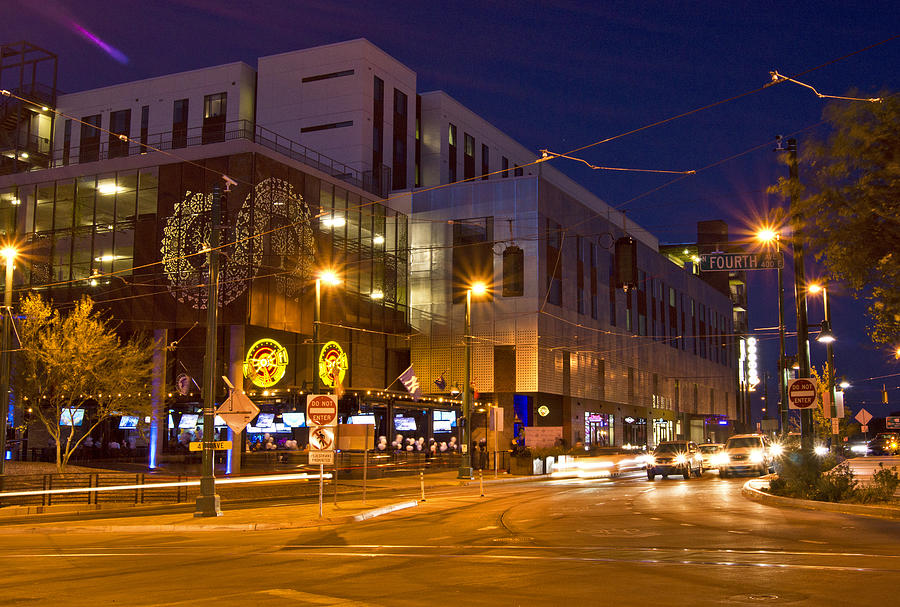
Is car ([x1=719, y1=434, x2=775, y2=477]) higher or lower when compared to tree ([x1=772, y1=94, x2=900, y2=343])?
lower

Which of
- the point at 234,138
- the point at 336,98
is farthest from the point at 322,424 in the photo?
the point at 336,98

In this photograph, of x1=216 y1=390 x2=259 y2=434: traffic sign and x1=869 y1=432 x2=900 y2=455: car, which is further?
x1=869 y1=432 x2=900 y2=455: car

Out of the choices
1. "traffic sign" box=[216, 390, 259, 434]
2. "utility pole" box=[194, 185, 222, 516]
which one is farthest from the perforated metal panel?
"traffic sign" box=[216, 390, 259, 434]

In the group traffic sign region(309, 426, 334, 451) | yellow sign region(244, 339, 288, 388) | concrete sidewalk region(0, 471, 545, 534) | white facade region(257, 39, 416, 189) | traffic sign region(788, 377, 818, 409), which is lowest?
concrete sidewalk region(0, 471, 545, 534)

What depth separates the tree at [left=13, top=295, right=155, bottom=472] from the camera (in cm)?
3559

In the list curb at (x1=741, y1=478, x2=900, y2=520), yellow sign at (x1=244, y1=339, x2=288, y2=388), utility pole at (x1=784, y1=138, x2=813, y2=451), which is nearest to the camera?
curb at (x1=741, y1=478, x2=900, y2=520)

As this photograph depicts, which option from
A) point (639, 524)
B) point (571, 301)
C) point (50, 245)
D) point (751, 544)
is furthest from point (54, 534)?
point (571, 301)

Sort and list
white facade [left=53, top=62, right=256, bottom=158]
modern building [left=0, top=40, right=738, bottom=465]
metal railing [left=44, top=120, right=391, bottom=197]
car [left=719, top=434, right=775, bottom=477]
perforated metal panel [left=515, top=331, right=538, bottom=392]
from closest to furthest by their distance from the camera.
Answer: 1. car [left=719, top=434, right=775, bottom=477]
2. modern building [left=0, top=40, right=738, bottom=465]
3. perforated metal panel [left=515, top=331, right=538, bottom=392]
4. metal railing [left=44, top=120, right=391, bottom=197]
5. white facade [left=53, top=62, right=256, bottom=158]

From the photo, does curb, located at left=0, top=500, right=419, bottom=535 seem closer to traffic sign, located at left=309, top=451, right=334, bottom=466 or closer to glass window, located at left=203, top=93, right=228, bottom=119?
traffic sign, located at left=309, top=451, right=334, bottom=466

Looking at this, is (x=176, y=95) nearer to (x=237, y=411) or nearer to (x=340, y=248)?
(x=340, y=248)

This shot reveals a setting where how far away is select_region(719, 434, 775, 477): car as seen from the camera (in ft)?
126

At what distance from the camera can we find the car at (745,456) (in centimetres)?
3847

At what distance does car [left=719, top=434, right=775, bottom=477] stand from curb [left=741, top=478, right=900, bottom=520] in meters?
13.0

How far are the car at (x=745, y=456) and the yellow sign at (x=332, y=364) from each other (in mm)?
20458
